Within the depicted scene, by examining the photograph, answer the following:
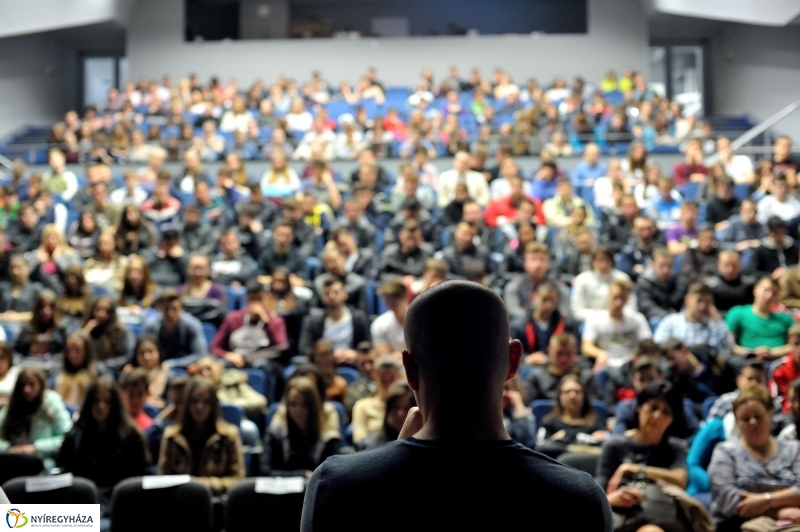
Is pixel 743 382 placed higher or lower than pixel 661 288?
lower

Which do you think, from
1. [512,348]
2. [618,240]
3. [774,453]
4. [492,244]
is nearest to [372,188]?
[492,244]

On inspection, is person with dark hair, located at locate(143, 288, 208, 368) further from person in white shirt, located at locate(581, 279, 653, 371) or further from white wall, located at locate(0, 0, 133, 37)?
white wall, located at locate(0, 0, 133, 37)

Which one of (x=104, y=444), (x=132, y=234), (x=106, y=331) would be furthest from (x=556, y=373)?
(x=132, y=234)

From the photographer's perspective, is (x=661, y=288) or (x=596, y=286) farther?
(x=661, y=288)

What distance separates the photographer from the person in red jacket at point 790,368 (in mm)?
5398

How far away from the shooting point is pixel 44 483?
4012 mm

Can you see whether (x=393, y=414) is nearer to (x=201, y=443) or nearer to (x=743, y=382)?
(x=201, y=443)

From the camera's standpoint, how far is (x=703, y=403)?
5.46 meters

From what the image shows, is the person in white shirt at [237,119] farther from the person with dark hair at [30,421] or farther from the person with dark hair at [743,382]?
the person with dark hair at [743,382]

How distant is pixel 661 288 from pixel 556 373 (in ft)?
5.34

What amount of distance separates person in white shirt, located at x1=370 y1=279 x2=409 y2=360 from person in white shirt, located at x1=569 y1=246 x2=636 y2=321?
1.20 m

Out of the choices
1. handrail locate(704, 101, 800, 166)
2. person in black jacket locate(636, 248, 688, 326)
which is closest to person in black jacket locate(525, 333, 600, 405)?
person in black jacket locate(636, 248, 688, 326)

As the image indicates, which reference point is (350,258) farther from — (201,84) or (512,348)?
(201,84)

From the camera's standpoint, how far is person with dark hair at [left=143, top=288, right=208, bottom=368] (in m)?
6.14
